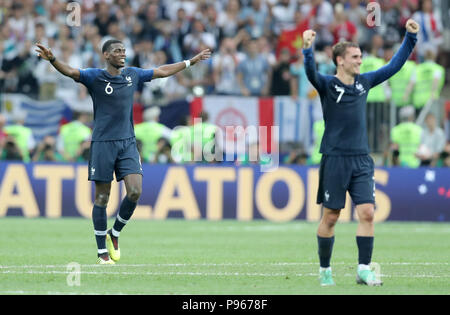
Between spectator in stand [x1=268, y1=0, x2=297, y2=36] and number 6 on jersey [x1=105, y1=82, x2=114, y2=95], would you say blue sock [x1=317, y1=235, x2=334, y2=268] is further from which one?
spectator in stand [x1=268, y1=0, x2=297, y2=36]

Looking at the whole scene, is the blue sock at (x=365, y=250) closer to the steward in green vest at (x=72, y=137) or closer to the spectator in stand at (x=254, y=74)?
the steward in green vest at (x=72, y=137)

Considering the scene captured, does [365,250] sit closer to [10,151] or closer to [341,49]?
[341,49]

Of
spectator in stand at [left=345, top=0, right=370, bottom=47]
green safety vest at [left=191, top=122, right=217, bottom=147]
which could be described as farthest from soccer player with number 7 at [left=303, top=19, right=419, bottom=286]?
spectator in stand at [left=345, top=0, right=370, bottom=47]

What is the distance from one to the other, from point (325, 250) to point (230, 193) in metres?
11.1

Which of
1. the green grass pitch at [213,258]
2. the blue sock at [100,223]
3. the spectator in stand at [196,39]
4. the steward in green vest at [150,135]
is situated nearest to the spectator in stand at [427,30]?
the spectator in stand at [196,39]

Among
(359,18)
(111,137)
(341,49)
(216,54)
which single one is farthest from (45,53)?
(359,18)

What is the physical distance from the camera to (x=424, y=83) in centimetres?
2314

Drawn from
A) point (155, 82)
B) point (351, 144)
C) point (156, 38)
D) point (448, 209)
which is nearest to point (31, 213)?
point (155, 82)

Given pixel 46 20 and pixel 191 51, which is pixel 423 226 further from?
pixel 46 20

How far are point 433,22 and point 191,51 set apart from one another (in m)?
5.65

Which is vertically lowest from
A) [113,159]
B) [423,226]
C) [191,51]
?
[423,226]

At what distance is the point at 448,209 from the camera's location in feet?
70.5

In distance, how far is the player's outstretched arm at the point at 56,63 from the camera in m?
11.8

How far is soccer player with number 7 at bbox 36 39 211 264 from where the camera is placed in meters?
12.7
